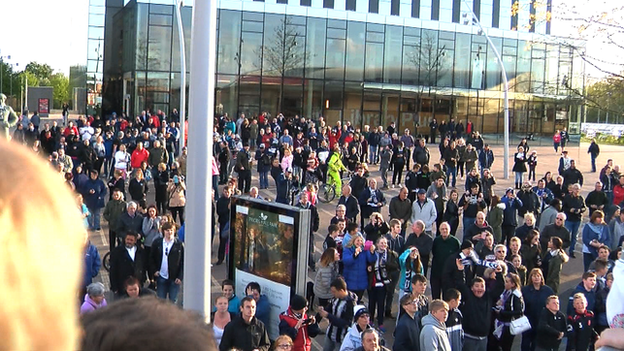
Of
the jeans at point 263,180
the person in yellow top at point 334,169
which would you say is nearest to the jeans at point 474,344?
the person in yellow top at point 334,169

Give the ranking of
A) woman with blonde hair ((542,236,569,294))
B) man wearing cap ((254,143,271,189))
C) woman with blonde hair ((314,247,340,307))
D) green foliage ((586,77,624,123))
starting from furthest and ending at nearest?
1. man wearing cap ((254,143,271,189))
2. woman with blonde hair ((542,236,569,294))
3. woman with blonde hair ((314,247,340,307))
4. green foliage ((586,77,624,123))

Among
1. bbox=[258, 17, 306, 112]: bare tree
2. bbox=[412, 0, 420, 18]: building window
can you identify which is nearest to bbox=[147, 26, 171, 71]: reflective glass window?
bbox=[258, 17, 306, 112]: bare tree

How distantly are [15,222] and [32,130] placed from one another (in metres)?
29.1

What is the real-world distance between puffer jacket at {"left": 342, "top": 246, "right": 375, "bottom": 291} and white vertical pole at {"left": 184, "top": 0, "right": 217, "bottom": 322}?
5194mm

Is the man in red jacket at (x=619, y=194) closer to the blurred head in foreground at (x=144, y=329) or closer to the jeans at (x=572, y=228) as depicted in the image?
the jeans at (x=572, y=228)

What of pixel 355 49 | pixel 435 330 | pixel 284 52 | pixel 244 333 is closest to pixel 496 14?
pixel 355 49

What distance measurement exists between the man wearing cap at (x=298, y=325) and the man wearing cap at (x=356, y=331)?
1.88 ft

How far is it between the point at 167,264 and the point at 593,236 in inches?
344

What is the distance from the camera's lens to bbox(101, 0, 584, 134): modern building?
43.5 m

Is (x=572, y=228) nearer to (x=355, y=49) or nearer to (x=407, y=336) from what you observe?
(x=407, y=336)

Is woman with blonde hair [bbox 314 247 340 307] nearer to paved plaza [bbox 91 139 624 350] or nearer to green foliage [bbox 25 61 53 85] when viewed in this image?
paved plaza [bbox 91 139 624 350]

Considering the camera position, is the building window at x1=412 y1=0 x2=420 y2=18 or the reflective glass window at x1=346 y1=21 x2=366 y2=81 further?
the building window at x1=412 y1=0 x2=420 y2=18

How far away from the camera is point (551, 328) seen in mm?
9680

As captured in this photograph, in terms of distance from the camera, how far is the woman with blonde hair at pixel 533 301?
34.2ft
